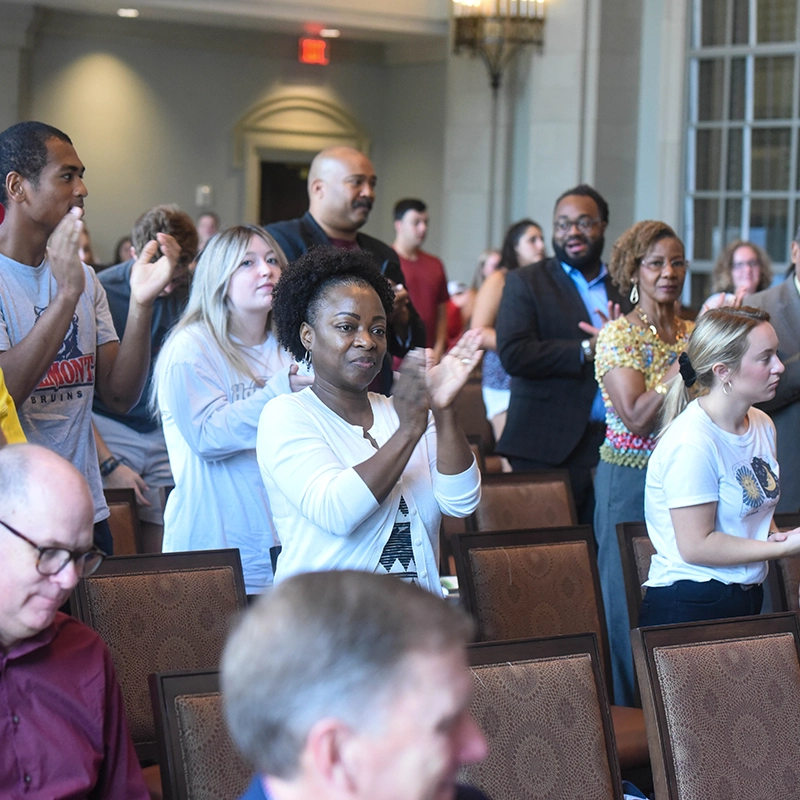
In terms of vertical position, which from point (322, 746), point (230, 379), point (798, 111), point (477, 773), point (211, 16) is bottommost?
point (477, 773)

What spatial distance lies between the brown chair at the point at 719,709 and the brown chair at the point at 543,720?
10 centimetres

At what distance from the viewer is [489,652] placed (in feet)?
6.39

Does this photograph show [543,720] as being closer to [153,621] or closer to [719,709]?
[719,709]

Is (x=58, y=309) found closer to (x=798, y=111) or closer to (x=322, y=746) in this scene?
(x=322, y=746)

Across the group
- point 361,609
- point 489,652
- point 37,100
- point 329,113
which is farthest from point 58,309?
point 329,113

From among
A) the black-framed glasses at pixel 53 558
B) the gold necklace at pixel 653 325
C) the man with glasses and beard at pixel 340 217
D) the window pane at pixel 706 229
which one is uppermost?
the window pane at pixel 706 229

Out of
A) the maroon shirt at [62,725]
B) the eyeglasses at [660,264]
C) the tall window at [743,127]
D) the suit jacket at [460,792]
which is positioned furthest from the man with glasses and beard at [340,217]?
the tall window at [743,127]

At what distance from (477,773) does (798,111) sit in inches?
302

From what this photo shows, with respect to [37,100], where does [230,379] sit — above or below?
below

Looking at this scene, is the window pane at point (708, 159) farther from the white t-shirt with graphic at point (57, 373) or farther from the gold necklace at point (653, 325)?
the white t-shirt with graphic at point (57, 373)

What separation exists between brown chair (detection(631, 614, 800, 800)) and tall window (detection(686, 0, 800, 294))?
22.5 ft

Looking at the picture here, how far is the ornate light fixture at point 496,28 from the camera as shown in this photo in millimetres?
8984

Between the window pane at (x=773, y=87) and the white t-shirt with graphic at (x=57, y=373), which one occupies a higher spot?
the window pane at (x=773, y=87)

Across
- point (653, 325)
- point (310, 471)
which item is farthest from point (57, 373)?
point (653, 325)
